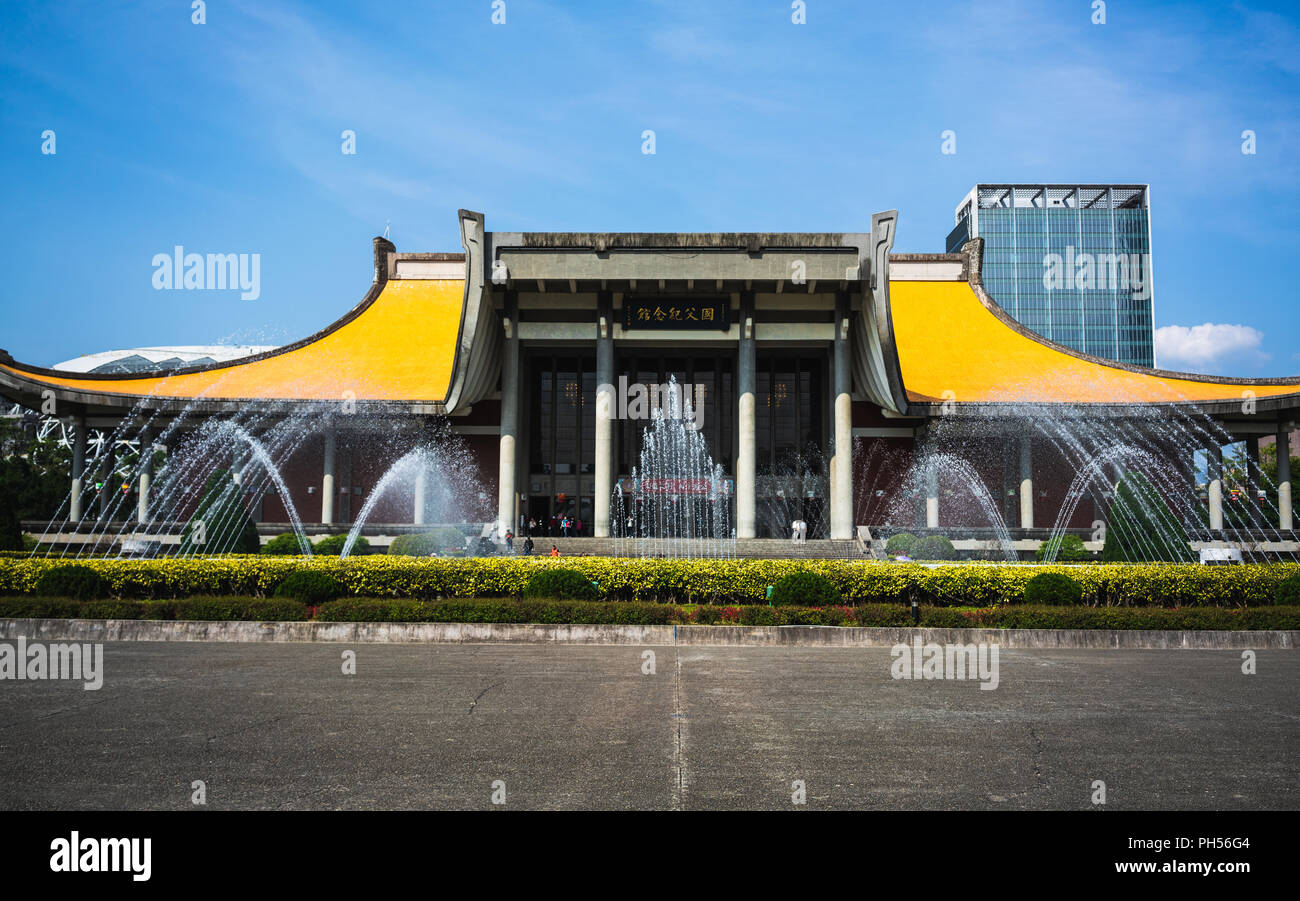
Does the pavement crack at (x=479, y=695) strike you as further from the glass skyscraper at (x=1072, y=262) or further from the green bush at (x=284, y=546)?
the glass skyscraper at (x=1072, y=262)

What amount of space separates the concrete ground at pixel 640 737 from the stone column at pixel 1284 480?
2130 cm

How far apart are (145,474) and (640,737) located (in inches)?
1014

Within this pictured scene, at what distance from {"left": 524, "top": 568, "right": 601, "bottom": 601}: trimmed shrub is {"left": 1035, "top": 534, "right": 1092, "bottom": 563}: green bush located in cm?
1359

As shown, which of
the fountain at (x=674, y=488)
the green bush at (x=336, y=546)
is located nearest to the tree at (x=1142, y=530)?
the fountain at (x=674, y=488)

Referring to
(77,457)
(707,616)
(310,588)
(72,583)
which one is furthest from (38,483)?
(707,616)

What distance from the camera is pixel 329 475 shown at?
27.3m

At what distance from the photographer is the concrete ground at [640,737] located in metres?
4.52

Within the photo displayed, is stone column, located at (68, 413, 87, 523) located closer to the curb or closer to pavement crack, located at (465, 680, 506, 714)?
the curb

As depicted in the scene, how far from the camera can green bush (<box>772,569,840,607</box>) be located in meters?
13.2
